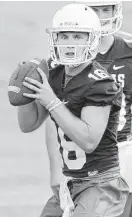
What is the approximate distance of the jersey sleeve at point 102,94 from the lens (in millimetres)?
5176

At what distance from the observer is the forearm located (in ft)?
A: 16.6

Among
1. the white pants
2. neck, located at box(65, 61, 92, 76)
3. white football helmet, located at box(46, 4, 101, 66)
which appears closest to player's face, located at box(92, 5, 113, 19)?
the white pants

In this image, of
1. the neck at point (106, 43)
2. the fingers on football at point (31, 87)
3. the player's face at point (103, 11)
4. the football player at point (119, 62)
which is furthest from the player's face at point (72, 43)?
the player's face at point (103, 11)

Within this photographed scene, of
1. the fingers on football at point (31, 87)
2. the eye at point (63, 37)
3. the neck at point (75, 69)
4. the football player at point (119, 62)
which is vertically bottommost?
the football player at point (119, 62)

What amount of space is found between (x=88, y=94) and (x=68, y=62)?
0.21m

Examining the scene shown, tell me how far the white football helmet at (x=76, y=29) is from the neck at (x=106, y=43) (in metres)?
1.09

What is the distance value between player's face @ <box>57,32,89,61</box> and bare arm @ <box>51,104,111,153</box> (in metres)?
0.34

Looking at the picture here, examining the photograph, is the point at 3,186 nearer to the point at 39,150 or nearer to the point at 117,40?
the point at 39,150

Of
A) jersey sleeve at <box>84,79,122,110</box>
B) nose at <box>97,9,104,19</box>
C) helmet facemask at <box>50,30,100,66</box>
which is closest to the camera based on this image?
jersey sleeve at <box>84,79,122,110</box>

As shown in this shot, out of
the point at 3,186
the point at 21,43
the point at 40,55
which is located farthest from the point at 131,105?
the point at 21,43

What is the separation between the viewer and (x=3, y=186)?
830 cm

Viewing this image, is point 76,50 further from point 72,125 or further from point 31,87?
point 72,125

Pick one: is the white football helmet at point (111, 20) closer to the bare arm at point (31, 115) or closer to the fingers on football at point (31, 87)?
the bare arm at point (31, 115)

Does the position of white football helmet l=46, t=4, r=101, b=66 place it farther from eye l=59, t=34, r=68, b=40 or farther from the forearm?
the forearm
